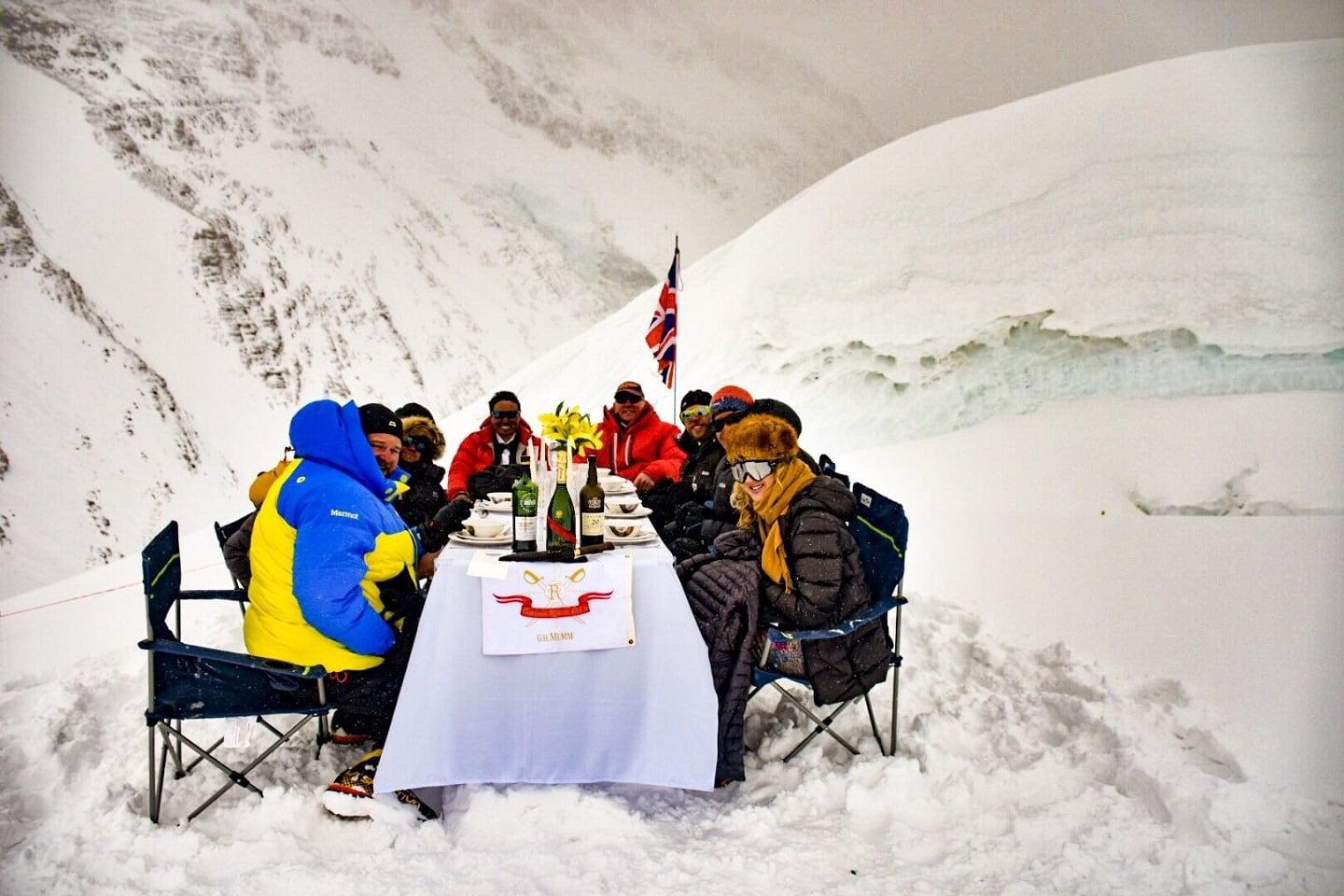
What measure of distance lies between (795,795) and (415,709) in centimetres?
116

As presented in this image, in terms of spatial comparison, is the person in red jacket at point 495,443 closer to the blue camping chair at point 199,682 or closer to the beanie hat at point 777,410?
the beanie hat at point 777,410

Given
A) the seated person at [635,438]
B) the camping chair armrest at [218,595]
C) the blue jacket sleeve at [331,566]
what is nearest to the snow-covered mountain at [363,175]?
the camping chair armrest at [218,595]

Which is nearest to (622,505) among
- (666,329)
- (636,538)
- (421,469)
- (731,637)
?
(636,538)

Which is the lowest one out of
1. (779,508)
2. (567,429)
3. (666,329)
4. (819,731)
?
(819,731)

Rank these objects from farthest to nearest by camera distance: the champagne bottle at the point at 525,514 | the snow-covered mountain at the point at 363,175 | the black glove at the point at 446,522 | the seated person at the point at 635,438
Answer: the snow-covered mountain at the point at 363,175
the seated person at the point at 635,438
the black glove at the point at 446,522
the champagne bottle at the point at 525,514

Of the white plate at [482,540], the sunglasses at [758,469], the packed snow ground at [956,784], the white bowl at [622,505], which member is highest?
the sunglasses at [758,469]

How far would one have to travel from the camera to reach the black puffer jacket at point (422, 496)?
360cm

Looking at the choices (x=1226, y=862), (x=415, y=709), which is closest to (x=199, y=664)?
(x=415, y=709)

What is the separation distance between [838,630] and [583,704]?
77 centimetres

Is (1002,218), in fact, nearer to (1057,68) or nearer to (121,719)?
(1057,68)

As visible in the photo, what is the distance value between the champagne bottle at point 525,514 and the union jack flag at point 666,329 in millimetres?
4410

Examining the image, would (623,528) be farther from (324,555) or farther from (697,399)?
(697,399)

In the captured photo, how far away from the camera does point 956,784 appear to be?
209cm

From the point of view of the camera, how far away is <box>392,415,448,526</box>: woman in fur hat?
3630 millimetres
